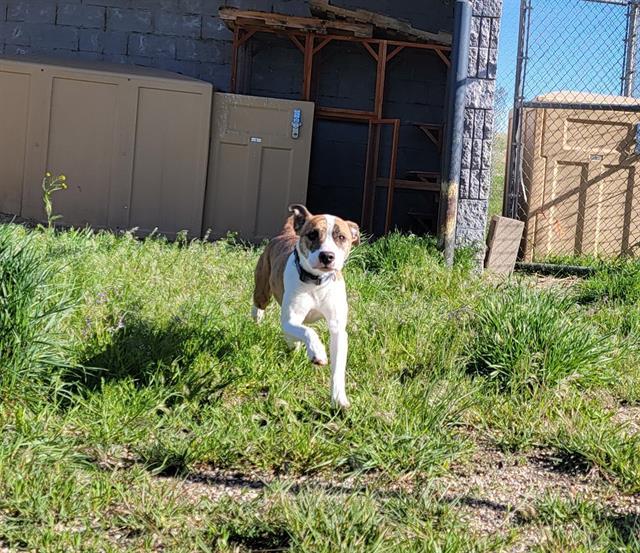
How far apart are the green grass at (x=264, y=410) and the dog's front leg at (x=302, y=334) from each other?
243mm

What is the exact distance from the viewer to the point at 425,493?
2.91 m

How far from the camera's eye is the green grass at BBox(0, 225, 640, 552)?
2660 mm

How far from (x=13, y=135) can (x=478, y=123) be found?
5139 mm

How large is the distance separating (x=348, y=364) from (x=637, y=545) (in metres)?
1.98

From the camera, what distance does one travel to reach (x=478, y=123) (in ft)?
23.8

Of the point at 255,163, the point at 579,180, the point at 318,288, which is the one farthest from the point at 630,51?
the point at 318,288

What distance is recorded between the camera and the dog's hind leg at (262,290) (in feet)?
15.9

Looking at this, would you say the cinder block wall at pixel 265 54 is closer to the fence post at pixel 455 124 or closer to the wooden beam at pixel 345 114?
the wooden beam at pixel 345 114

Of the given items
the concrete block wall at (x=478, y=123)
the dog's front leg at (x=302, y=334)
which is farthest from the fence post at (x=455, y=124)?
the dog's front leg at (x=302, y=334)

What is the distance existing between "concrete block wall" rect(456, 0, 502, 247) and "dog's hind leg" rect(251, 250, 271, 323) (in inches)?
115

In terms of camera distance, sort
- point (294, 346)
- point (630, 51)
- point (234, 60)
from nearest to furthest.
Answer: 1. point (294, 346)
2. point (630, 51)
3. point (234, 60)

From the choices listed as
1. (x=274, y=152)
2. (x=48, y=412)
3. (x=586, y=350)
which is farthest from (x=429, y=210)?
(x=48, y=412)

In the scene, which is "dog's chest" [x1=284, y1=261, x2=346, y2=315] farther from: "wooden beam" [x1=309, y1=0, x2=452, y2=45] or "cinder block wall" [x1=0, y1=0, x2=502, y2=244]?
"cinder block wall" [x1=0, y1=0, x2=502, y2=244]

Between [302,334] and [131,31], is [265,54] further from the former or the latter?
[302,334]
